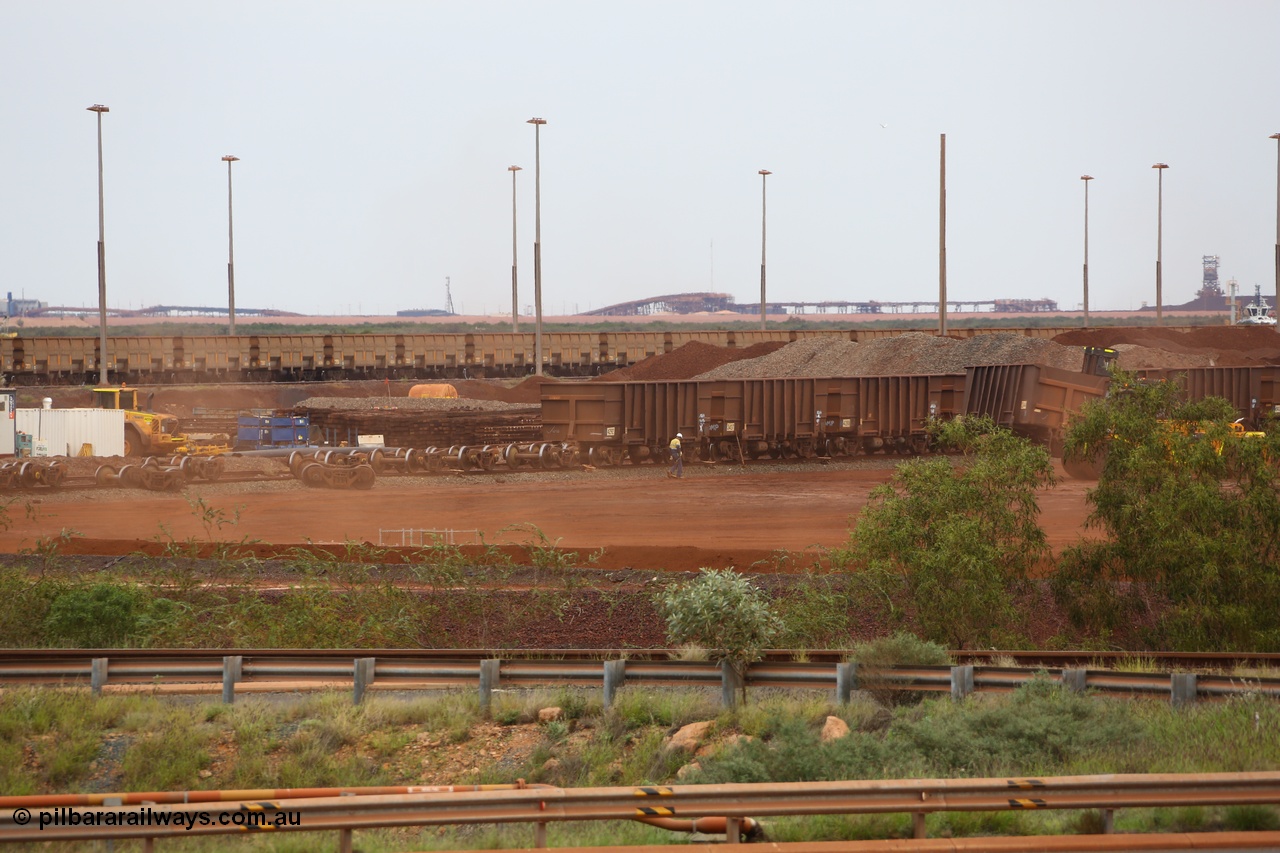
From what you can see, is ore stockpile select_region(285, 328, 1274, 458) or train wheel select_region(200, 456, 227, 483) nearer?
train wheel select_region(200, 456, 227, 483)

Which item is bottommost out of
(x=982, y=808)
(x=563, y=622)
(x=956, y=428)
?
(x=563, y=622)

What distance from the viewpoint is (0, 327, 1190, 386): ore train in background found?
61531 mm

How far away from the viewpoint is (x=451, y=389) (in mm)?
54125

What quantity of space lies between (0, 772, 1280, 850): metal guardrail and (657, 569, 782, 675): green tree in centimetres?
544

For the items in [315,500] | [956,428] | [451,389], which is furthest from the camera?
[451,389]

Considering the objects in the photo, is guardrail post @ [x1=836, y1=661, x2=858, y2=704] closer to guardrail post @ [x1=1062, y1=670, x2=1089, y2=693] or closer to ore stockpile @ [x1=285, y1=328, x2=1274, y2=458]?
guardrail post @ [x1=1062, y1=670, x2=1089, y2=693]

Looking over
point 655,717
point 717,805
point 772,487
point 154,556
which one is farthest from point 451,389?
point 717,805

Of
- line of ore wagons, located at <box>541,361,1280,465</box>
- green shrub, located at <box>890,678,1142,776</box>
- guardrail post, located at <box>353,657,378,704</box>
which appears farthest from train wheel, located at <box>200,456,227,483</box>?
green shrub, located at <box>890,678,1142,776</box>

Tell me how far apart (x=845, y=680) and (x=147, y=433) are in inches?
1248

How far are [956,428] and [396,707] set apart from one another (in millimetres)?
10698

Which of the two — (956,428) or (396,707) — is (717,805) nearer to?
(396,707)

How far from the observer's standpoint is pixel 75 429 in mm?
37312

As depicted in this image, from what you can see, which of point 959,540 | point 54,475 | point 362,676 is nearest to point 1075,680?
point 959,540

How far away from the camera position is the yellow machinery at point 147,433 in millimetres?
38344
